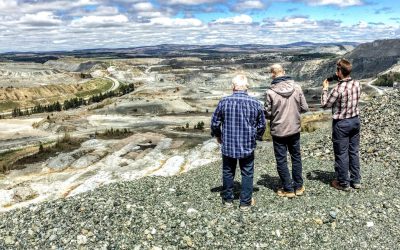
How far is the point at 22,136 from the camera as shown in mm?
84625

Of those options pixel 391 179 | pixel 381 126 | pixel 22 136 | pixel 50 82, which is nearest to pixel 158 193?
pixel 391 179

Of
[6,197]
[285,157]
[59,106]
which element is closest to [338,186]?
[285,157]

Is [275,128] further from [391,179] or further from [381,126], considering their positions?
[381,126]

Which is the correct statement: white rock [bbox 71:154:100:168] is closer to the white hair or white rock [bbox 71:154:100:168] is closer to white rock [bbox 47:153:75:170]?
white rock [bbox 47:153:75:170]

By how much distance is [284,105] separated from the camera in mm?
11273

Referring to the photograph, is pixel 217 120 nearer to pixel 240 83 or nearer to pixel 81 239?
pixel 240 83

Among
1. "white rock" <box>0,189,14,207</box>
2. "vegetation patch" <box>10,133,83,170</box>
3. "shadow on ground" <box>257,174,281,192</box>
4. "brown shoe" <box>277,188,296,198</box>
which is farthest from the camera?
"vegetation patch" <box>10,133,83,170</box>

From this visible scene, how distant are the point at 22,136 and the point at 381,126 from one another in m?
76.7

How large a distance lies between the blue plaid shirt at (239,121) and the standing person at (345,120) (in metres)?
2.41

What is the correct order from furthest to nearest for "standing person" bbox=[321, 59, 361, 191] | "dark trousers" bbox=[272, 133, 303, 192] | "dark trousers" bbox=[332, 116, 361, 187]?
1. "dark trousers" bbox=[332, 116, 361, 187]
2. "standing person" bbox=[321, 59, 361, 191]
3. "dark trousers" bbox=[272, 133, 303, 192]

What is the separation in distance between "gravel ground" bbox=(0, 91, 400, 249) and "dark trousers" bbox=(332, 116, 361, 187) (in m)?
0.51

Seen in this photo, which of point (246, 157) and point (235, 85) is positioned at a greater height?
point (235, 85)

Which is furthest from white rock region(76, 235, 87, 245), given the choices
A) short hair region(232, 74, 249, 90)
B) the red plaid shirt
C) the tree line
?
the tree line

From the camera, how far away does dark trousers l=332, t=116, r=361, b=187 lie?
40.6 feet
